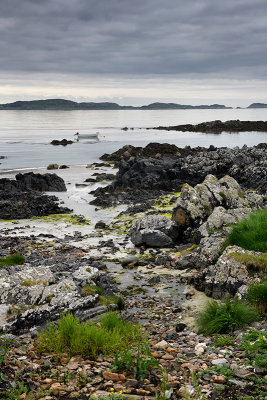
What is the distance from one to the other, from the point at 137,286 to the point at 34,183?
73.2 feet

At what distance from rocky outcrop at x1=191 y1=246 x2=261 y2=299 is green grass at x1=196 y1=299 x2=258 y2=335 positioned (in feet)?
4.89

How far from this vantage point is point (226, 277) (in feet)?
33.8

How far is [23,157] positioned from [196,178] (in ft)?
127

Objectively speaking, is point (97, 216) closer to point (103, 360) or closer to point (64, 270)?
point (64, 270)

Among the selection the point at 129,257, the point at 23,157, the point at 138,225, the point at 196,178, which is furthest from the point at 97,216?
the point at 23,157

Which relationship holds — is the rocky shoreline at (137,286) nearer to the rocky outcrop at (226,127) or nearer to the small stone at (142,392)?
the small stone at (142,392)

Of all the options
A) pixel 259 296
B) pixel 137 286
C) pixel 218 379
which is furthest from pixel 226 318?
pixel 137 286

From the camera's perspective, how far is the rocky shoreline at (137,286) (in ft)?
18.3

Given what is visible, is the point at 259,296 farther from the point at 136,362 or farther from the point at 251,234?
the point at 136,362

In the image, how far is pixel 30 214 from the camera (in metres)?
23.8

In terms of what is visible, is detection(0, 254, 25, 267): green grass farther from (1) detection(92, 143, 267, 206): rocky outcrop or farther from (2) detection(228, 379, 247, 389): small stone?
(1) detection(92, 143, 267, 206): rocky outcrop

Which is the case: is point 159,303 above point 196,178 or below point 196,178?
below

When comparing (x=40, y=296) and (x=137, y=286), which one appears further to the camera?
(x=137, y=286)

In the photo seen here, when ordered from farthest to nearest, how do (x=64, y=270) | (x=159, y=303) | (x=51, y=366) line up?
1. (x=64, y=270)
2. (x=159, y=303)
3. (x=51, y=366)
